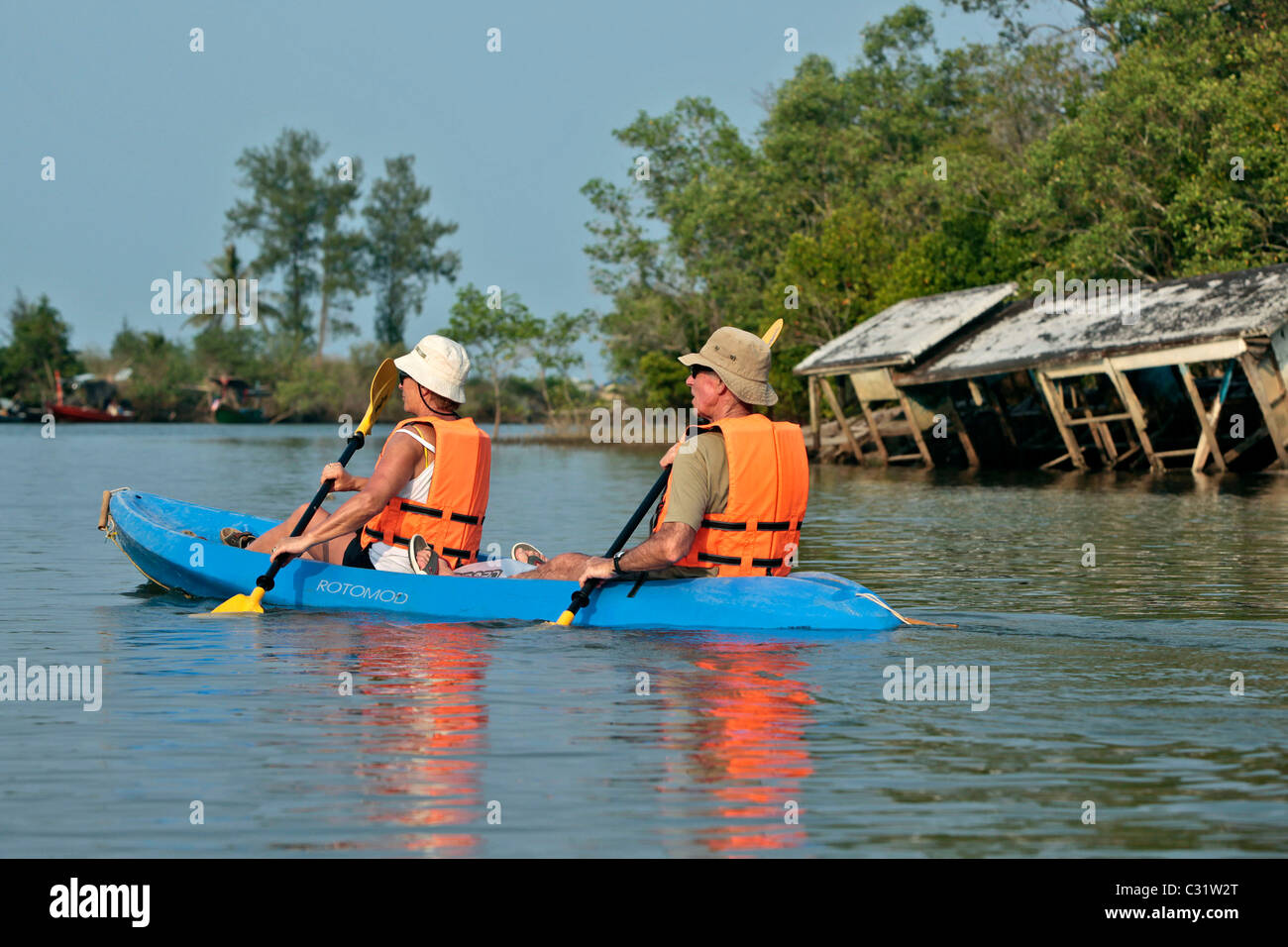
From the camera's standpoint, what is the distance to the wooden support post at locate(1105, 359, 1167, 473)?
93.9ft

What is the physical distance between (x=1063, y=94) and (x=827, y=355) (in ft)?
60.8

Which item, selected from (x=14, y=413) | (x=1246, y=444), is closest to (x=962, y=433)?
(x=1246, y=444)

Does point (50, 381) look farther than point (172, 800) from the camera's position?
Yes

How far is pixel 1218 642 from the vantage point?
9195 millimetres

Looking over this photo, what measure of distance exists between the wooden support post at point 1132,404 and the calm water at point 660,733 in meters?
15.9

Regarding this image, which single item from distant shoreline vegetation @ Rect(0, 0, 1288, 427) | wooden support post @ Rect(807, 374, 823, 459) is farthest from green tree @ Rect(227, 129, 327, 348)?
wooden support post @ Rect(807, 374, 823, 459)

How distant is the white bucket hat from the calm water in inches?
60.6

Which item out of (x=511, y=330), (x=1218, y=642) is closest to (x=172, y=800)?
(x=1218, y=642)

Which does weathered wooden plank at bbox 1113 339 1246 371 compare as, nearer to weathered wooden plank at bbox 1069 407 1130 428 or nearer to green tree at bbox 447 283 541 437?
weathered wooden plank at bbox 1069 407 1130 428

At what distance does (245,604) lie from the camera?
10.7m

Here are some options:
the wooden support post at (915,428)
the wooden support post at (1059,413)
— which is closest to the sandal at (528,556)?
the wooden support post at (1059,413)
